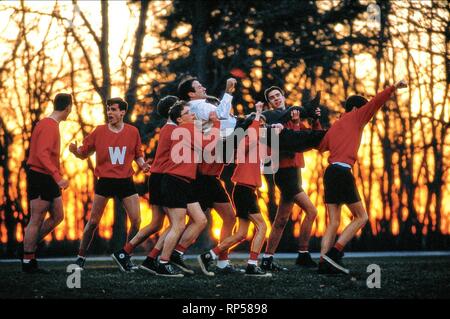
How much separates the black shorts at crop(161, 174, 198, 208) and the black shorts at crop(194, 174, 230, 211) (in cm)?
60

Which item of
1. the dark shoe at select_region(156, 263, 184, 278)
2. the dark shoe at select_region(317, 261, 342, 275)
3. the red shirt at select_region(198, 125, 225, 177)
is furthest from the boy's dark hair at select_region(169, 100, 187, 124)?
the dark shoe at select_region(317, 261, 342, 275)

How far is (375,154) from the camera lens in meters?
22.4

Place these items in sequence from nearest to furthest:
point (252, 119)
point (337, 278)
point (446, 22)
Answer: point (337, 278)
point (252, 119)
point (446, 22)

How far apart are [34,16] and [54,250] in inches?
259

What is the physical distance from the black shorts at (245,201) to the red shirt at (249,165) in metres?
0.08

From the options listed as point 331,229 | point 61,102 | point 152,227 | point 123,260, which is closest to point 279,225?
point 331,229

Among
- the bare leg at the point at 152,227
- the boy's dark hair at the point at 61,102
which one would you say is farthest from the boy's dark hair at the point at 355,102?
the boy's dark hair at the point at 61,102

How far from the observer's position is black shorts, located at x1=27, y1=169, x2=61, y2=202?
9.92 m

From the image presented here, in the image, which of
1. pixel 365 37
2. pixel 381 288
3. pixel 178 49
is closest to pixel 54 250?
pixel 178 49

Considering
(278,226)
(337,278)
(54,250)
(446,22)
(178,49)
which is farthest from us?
(54,250)

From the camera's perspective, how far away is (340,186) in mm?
9375

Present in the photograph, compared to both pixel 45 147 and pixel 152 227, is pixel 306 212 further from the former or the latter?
pixel 45 147

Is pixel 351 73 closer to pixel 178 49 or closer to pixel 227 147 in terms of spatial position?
pixel 178 49

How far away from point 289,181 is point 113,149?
88.4 inches
